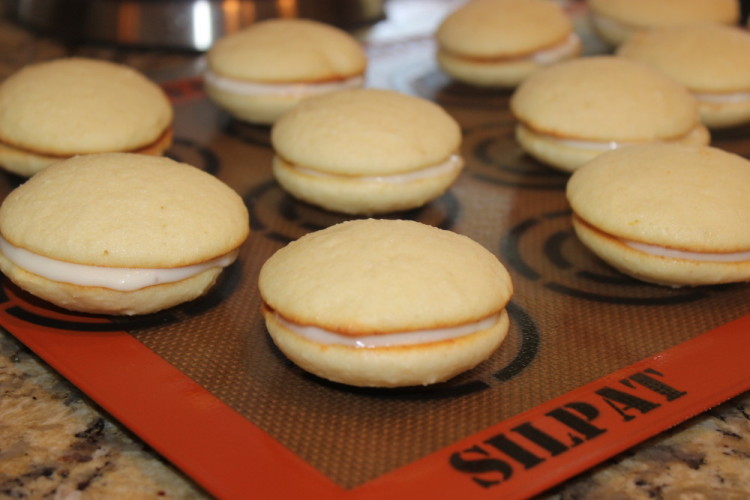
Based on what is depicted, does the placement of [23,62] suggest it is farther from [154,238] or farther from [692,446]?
[692,446]

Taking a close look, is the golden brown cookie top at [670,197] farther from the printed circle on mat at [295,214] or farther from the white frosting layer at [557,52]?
the white frosting layer at [557,52]

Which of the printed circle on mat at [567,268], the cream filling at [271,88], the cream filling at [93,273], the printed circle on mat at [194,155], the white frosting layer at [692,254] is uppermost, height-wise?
the white frosting layer at [692,254]

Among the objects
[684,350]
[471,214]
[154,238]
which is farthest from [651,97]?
[154,238]

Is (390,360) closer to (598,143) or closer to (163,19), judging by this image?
(598,143)

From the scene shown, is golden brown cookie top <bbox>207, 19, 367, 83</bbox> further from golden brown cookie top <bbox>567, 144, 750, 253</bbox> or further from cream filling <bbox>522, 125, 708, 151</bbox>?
golden brown cookie top <bbox>567, 144, 750, 253</bbox>

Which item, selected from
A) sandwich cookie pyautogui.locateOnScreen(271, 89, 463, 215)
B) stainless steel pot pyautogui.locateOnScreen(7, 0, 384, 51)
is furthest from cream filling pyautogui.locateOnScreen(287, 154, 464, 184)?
stainless steel pot pyautogui.locateOnScreen(7, 0, 384, 51)

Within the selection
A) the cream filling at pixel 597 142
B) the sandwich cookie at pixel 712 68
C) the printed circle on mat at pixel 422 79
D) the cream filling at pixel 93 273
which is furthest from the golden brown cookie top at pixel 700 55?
the cream filling at pixel 93 273
